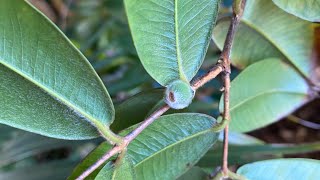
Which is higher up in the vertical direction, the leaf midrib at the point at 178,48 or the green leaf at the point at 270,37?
the leaf midrib at the point at 178,48

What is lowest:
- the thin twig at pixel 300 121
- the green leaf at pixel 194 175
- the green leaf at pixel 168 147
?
the thin twig at pixel 300 121

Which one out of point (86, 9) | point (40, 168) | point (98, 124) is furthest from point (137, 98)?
point (86, 9)

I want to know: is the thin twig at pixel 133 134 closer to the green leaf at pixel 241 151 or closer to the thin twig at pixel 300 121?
the green leaf at pixel 241 151

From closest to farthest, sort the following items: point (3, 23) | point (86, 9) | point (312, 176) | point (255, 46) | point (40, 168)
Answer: point (3, 23), point (312, 176), point (255, 46), point (40, 168), point (86, 9)

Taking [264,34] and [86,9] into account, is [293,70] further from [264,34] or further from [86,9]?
[86,9]

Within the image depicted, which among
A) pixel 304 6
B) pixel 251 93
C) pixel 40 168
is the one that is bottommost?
pixel 40 168

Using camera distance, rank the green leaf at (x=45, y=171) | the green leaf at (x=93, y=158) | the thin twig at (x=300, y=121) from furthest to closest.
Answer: the thin twig at (x=300, y=121) → the green leaf at (x=45, y=171) → the green leaf at (x=93, y=158)

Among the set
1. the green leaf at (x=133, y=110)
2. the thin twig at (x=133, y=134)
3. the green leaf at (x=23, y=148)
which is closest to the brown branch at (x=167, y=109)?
the thin twig at (x=133, y=134)
